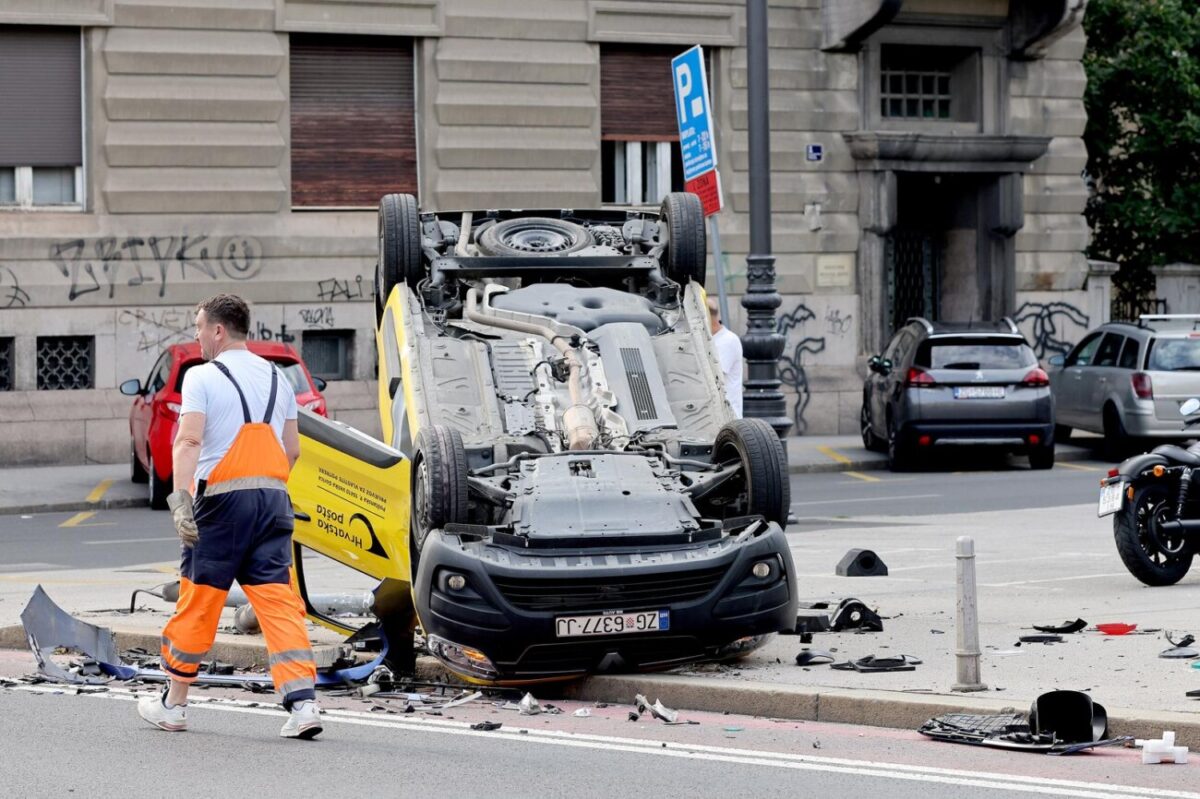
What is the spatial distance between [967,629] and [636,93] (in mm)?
19141

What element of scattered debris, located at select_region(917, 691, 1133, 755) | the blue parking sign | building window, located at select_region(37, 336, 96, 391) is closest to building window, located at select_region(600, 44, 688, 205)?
building window, located at select_region(37, 336, 96, 391)

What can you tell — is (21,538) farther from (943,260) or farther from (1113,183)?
(1113,183)

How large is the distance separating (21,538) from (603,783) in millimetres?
11545

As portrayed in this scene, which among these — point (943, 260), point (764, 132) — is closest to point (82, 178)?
point (764, 132)

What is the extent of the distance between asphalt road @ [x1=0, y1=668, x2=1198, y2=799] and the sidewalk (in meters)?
12.1

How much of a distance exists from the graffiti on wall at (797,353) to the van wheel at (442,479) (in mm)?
18272

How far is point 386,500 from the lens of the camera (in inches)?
404

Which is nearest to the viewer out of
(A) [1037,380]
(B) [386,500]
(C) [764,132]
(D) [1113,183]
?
(B) [386,500]

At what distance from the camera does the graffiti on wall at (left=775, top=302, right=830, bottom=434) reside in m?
28.0

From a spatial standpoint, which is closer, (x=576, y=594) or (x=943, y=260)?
(x=576, y=594)

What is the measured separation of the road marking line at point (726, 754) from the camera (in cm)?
736

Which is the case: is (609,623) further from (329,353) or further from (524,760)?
(329,353)

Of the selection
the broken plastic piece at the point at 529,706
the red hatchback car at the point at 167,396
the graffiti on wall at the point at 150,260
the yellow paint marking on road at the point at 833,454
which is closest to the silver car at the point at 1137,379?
the yellow paint marking on road at the point at 833,454

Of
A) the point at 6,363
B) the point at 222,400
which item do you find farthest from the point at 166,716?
the point at 6,363
